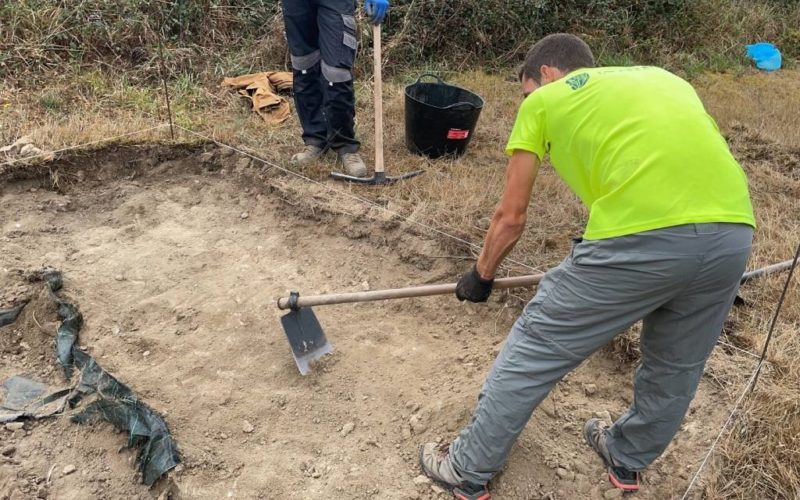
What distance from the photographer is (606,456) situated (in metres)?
2.33

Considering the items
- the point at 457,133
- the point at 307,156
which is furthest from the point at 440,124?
the point at 307,156

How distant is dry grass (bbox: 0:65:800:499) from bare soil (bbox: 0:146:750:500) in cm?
15

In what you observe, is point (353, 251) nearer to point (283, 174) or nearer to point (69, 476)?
point (283, 174)

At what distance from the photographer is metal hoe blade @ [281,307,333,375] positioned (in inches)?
109

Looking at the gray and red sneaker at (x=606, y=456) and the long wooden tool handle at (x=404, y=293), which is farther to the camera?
the long wooden tool handle at (x=404, y=293)

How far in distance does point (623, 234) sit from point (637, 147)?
0.76ft

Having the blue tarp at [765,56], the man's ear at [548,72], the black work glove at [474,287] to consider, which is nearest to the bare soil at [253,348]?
the black work glove at [474,287]

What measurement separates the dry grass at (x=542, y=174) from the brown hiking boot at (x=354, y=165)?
0.14 metres

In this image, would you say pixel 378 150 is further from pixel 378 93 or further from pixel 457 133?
pixel 457 133

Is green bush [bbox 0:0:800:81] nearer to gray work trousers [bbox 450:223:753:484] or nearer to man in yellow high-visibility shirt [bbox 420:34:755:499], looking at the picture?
man in yellow high-visibility shirt [bbox 420:34:755:499]

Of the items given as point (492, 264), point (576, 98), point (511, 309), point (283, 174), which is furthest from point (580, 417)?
point (283, 174)

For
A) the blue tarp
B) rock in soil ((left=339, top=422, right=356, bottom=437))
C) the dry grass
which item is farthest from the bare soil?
the blue tarp

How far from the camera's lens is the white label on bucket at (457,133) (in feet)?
14.3

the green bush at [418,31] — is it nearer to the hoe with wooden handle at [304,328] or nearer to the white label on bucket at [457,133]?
the white label on bucket at [457,133]
